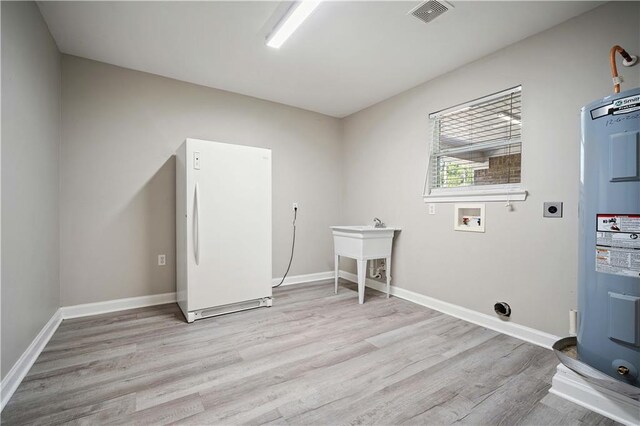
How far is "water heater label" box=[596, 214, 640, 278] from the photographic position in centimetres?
141

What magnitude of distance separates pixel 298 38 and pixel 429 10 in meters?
1.04

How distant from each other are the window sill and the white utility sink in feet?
2.13

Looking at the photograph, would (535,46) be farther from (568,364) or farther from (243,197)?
(243,197)

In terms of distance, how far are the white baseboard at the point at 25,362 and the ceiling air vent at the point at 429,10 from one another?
3.43 meters

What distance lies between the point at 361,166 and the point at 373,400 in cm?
310

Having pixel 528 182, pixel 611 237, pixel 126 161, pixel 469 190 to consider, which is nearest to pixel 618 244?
pixel 611 237

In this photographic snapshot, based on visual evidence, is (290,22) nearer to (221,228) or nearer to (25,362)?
(221,228)

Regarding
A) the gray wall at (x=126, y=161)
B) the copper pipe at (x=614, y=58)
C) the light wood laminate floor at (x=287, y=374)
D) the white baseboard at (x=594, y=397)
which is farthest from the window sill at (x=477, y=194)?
the gray wall at (x=126, y=161)

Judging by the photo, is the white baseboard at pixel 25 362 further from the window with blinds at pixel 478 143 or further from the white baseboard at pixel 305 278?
Result: the window with blinds at pixel 478 143

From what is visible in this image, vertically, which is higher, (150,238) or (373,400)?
(150,238)

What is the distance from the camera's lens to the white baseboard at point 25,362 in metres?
1.52

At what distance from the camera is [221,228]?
276cm

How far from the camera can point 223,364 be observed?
1.93m

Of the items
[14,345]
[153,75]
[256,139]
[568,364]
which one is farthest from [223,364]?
[153,75]
